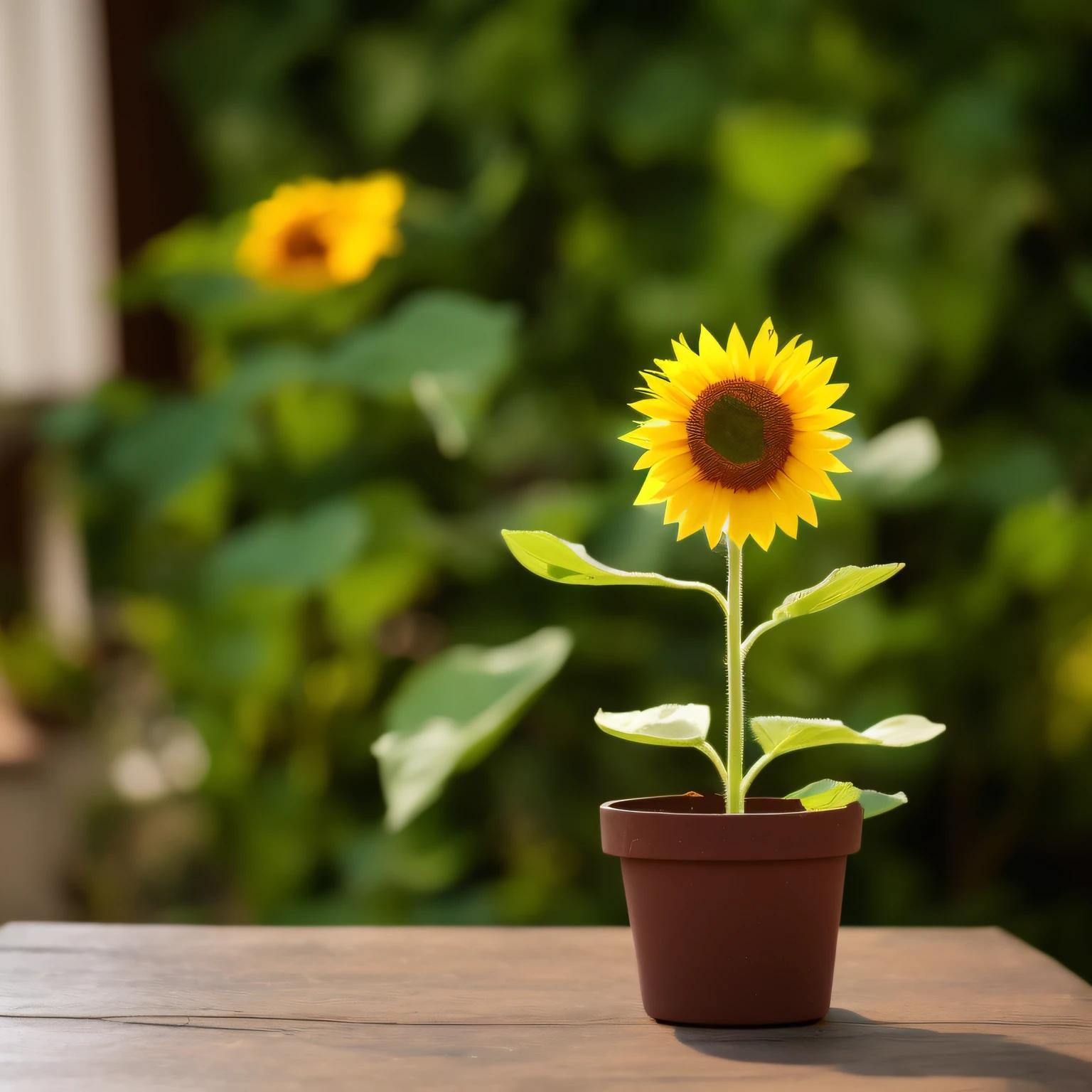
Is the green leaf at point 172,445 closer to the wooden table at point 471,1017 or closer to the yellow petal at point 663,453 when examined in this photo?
the wooden table at point 471,1017

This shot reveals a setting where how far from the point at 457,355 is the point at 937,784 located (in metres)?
0.89

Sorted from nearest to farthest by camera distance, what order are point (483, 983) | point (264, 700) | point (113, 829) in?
point (483, 983)
point (264, 700)
point (113, 829)

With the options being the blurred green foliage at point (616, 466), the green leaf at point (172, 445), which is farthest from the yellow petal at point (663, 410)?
the green leaf at point (172, 445)

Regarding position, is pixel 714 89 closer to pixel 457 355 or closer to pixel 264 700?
pixel 457 355

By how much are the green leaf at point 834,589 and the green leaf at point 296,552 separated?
0.72 meters

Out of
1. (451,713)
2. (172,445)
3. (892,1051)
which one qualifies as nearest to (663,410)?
(892,1051)

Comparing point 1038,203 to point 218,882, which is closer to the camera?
point 1038,203

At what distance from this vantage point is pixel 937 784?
1.75 meters

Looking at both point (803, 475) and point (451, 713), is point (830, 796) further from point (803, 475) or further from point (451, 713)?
point (451, 713)

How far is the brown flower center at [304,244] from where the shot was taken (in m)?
1.47

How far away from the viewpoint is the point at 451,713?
96 cm

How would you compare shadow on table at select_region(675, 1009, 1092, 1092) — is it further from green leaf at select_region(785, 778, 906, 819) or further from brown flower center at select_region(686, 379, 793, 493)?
brown flower center at select_region(686, 379, 793, 493)

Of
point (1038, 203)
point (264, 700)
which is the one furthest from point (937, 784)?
point (264, 700)

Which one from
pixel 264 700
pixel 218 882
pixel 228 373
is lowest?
pixel 218 882
